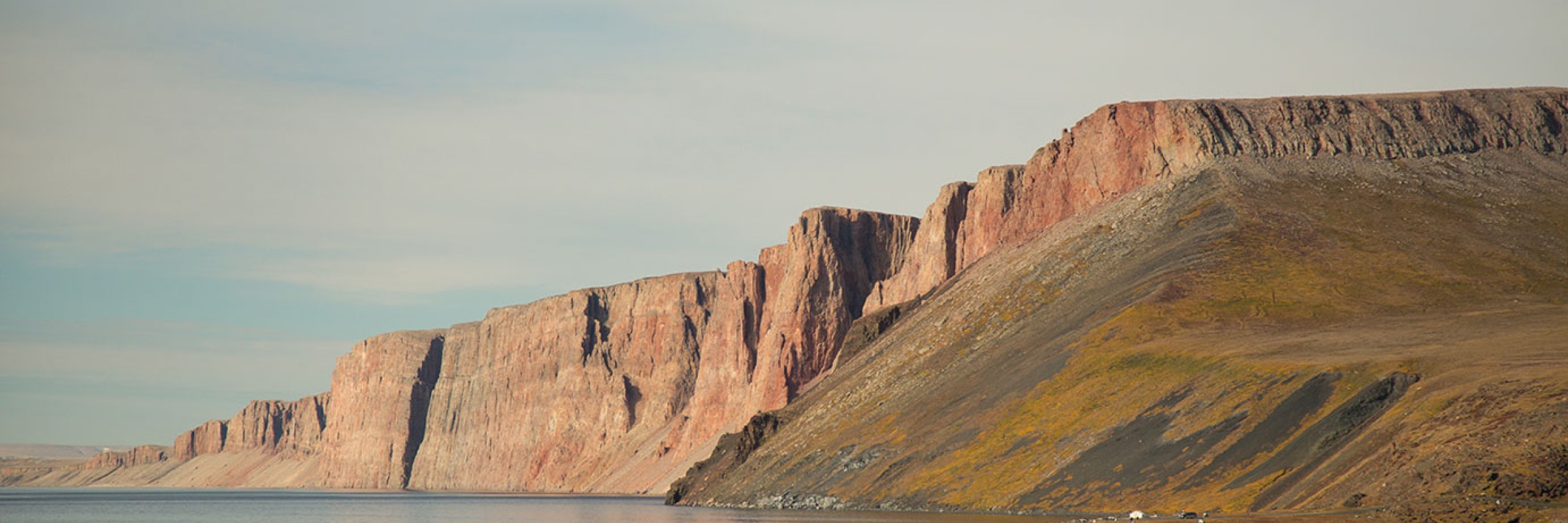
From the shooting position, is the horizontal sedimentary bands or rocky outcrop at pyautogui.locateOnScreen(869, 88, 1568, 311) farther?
rocky outcrop at pyautogui.locateOnScreen(869, 88, 1568, 311)

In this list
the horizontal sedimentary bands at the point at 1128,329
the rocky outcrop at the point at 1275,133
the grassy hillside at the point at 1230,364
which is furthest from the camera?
the rocky outcrop at the point at 1275,133

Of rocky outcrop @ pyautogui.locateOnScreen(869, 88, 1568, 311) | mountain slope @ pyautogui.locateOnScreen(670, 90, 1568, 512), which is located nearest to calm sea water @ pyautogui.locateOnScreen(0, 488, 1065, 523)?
mountain slope @ pyautogui.locateOnScreen(670, 90, 1568, 512)

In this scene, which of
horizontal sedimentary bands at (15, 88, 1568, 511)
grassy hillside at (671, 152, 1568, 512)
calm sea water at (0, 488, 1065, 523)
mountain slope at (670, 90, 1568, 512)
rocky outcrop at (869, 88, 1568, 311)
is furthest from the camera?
rocky outcrop at (869, 88, 1568, 311)

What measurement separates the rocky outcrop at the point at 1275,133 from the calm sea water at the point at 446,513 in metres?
48.9

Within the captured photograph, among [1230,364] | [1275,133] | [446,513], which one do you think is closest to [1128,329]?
[1230,364]

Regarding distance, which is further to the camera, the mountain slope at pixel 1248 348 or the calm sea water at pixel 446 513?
the calm sea water at pixel 446 513

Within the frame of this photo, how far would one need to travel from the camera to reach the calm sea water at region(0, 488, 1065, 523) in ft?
297

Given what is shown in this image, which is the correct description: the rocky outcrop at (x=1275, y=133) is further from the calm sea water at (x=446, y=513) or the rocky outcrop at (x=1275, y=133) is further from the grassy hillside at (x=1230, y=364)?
the calm sea water at (x=446, y=513)

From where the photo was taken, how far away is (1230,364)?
263 feet

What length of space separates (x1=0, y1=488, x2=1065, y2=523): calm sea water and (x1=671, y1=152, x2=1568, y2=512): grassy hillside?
5.18 m

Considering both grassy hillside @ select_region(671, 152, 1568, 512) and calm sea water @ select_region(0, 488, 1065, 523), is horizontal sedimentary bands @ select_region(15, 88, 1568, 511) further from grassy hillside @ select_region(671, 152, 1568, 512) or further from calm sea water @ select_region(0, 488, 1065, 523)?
calm sea water @ select_region(0, 488, 1065, 523)

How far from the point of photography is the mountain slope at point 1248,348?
6175cm

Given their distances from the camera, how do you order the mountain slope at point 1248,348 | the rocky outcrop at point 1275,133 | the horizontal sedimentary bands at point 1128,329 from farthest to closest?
the rocky outcrop at point 1275,133 → the horizontal sedimentary bands at point 1128,329 → the mountain slope at point 1248,348

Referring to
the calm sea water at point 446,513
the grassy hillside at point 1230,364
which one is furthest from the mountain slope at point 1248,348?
the calm sea water at point 446,513
